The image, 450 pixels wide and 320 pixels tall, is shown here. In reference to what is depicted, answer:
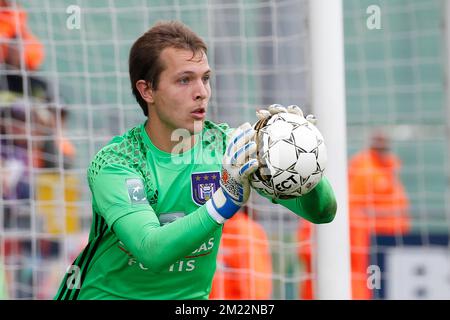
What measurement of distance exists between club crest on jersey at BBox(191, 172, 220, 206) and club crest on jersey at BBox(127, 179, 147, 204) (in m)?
0.21

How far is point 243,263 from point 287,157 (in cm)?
222

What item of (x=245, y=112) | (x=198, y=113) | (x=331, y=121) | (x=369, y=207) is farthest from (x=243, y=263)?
(x=198, y=113)

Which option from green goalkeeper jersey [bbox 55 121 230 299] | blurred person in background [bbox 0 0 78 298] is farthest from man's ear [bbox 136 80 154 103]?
blurred person in background [bbox 0 0 78 298]

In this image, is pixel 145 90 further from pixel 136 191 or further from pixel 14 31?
pixel 14 31

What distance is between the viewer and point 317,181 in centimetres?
296

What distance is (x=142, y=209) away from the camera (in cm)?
306

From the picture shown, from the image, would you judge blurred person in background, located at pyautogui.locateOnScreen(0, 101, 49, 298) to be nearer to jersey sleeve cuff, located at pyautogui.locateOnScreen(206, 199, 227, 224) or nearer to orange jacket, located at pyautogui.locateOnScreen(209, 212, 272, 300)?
orange jacket, located at pyautogui.locateOnScreen(209, 212, 272, 300)

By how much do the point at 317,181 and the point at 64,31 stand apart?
110 inches

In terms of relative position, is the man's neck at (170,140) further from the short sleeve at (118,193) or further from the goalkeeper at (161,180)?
the short sleeve at (118,193)

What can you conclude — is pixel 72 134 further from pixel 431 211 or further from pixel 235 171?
pixel 235 171

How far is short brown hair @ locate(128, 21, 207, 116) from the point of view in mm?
3258

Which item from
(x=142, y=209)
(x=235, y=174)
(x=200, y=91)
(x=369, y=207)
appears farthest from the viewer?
(x=369, y=207)
